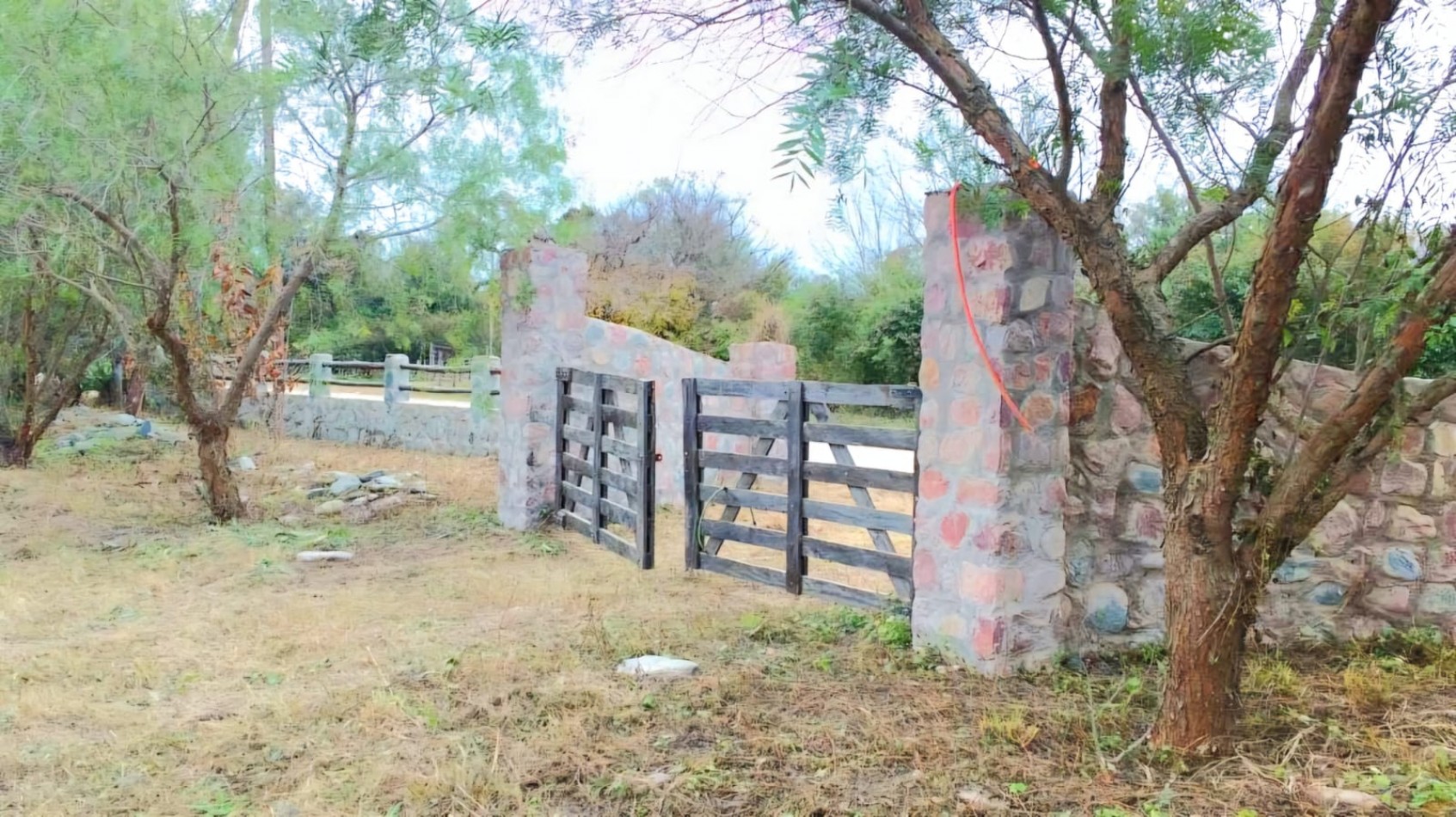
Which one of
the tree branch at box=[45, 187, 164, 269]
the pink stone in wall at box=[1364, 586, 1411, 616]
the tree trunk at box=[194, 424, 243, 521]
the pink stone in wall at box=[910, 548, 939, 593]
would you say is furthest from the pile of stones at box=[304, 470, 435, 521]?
the pink stone in wall at box=[1364, 586, 1411, 616]

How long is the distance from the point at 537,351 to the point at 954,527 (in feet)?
14.8

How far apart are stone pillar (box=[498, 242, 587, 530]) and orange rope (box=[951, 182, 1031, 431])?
4398mm

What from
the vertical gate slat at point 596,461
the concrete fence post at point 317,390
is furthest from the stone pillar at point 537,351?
the concrete fence post at point 317,390

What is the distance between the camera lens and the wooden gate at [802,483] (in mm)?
4672

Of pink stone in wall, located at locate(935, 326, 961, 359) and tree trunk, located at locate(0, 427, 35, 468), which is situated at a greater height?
pink stone in wall, located at locate(935, 326, 961, 359)

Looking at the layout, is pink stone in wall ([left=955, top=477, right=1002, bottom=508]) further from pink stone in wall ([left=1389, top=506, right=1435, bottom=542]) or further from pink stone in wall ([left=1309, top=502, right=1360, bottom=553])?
pink stone in wall ([left=1389, top=506, right=1435, bottom=542])

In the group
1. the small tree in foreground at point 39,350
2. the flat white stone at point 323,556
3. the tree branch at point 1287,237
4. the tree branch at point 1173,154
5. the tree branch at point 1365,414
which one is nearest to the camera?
the tree branch at point 1287,237

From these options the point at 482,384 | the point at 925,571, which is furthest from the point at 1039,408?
the point at 482,384

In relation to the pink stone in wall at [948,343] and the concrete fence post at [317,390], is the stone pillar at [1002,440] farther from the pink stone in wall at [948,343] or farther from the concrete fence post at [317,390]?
the concrete fence post at [317,390]

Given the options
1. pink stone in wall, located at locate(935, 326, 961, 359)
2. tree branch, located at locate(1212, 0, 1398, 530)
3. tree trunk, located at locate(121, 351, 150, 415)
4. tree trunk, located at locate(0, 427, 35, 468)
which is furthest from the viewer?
tree trunk, located at locate(121, 351, 150, 415)

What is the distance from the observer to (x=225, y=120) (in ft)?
22.2

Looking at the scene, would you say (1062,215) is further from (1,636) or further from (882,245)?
(882,245)

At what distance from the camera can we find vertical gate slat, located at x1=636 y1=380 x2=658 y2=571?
20.2ft

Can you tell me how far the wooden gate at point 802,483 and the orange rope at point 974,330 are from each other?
54 centimetres
